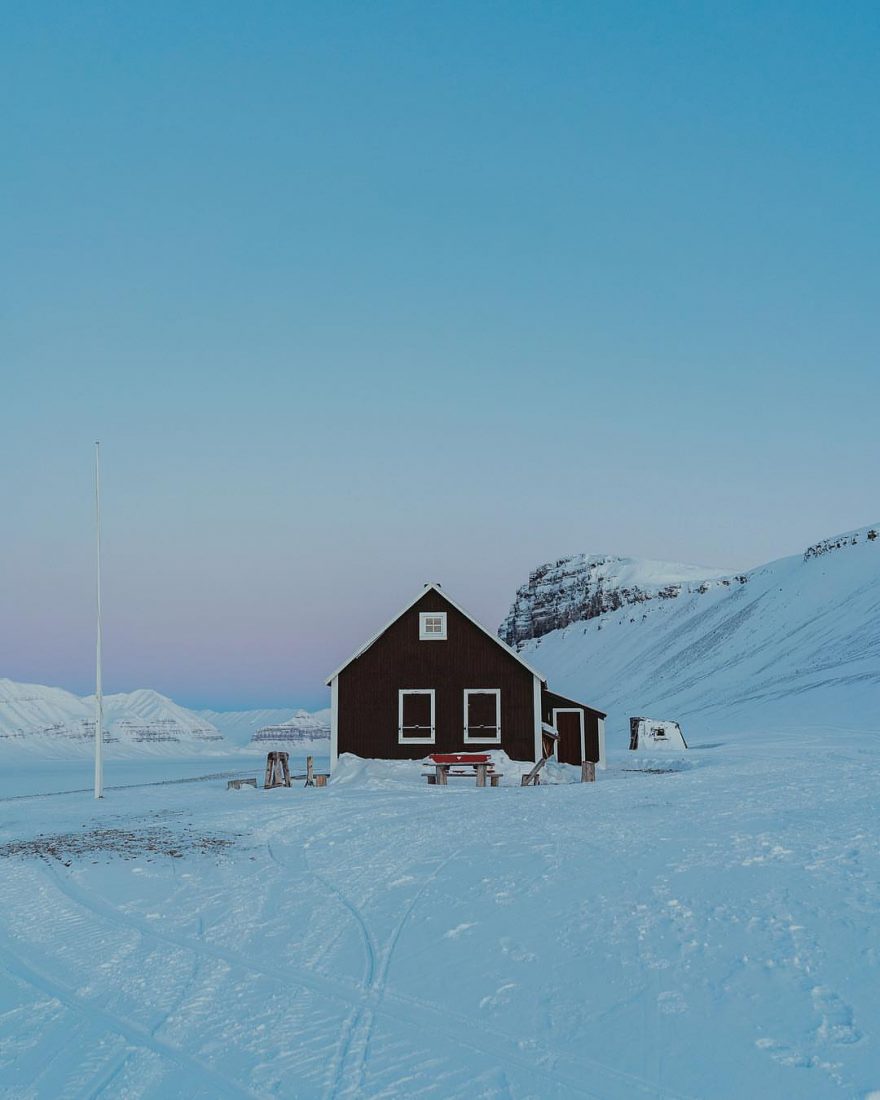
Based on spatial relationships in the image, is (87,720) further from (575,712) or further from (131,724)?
(575,712)

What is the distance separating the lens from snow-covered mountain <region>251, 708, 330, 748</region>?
126625mm

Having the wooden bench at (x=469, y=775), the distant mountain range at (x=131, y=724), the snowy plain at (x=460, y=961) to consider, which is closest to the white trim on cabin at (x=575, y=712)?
the wooden bench at (x=469, y=775)

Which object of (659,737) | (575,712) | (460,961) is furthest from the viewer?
(659,737)

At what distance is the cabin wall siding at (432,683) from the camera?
3089 cm

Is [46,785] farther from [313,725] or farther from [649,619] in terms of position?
[313,725]

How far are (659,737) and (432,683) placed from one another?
19.2 meters

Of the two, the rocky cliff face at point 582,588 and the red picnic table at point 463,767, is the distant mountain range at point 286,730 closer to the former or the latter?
the rocky cliff face at point 582,588

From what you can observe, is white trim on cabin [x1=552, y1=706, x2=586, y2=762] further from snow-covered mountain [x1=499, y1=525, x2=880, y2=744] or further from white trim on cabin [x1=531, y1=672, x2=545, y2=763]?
snow-covered mountain [x1=499, y1=525, x2=880, y2=744]

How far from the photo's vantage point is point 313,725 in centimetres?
13812

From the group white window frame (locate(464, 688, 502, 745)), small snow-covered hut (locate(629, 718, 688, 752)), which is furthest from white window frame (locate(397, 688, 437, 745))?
small snow-covered hut (locate(629, 718, 688, 752))

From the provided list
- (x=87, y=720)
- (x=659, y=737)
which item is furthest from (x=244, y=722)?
(x=659, y=737)

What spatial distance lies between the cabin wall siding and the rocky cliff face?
303ft

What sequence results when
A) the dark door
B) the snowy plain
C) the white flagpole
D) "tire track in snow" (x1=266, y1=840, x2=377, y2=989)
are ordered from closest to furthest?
the snowy plain
"tire track in snow" (x1=266, y1=840, x2=377, y2=989)
the white flagpole
the dark door

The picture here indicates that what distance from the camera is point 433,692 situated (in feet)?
102
